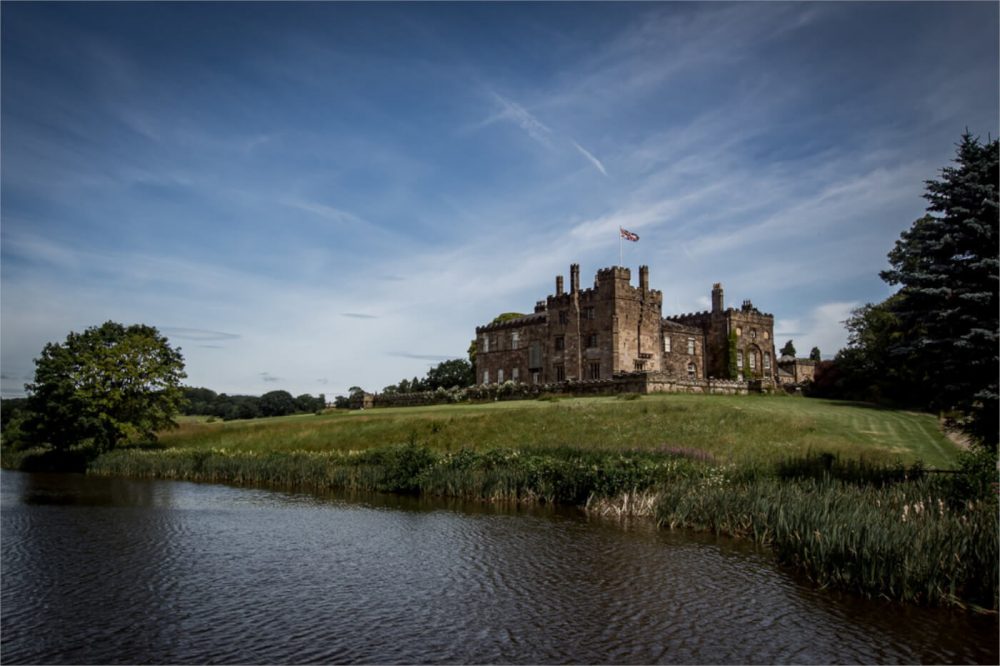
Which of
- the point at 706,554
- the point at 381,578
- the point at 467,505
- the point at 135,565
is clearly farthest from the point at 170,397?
the point at 706,554

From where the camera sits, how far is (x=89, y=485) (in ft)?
119

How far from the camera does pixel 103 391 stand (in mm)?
46469

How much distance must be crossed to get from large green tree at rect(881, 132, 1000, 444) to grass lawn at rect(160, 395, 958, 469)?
7203 millimetres

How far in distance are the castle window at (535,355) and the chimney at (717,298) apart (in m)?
18.1

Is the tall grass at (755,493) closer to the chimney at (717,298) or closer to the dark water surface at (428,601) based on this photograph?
the dark water surface at (428,601)

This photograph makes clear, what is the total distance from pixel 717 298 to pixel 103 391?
177 ft

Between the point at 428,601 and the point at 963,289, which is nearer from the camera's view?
the point at 428,601

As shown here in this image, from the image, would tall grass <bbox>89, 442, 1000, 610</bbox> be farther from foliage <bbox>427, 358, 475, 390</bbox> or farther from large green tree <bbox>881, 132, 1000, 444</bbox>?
foliage <bbox>427, 358, 475, 390</bbox>

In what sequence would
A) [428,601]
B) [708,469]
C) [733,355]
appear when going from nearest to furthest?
[428,601] → [708,469] → [733,355]

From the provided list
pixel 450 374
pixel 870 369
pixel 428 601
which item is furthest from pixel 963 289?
pixel 450 374

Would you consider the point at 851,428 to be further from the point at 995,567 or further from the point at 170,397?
the point at 170,397

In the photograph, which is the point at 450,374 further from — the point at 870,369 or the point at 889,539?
the point at 889,539

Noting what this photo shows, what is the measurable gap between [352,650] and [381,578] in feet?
15.0

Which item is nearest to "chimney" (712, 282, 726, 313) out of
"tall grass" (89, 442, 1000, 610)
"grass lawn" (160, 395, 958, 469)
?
"grass lawn" (160, 395, 958, 469)
